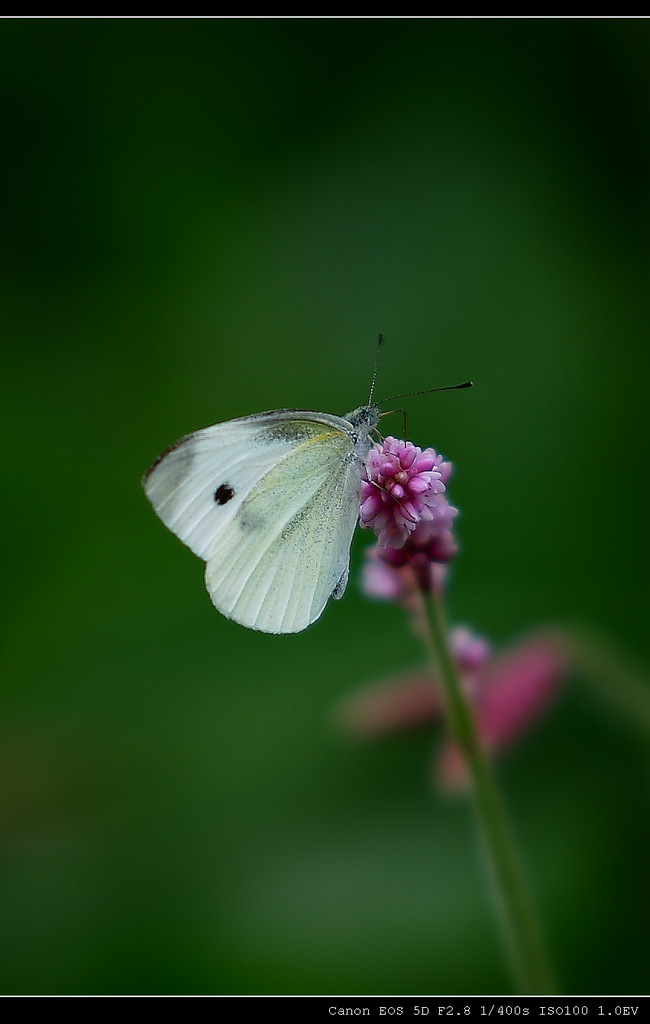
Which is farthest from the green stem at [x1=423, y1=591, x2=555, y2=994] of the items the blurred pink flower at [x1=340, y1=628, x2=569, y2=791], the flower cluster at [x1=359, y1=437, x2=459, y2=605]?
the blurred pink flower at [x1=340, y1=628, x2=569, y2=791]

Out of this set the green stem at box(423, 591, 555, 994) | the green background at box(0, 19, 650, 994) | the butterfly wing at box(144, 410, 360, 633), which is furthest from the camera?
the green background at box(0, 19, 650, 994)

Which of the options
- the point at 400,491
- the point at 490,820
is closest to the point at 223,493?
the point at 400,491

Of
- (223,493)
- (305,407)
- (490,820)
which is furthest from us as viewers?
(305,407)

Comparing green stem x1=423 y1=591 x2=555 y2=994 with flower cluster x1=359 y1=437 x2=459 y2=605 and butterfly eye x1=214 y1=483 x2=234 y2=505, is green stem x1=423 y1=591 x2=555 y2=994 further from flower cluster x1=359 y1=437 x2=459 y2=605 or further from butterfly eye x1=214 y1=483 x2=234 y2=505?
butterfly eye x1=214 y1=483 x2=234 y2=505

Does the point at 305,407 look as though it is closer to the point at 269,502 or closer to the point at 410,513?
the point at 269,502

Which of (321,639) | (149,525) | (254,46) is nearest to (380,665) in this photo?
(321,639)

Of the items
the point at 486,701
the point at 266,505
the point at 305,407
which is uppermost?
the point at 305,407
